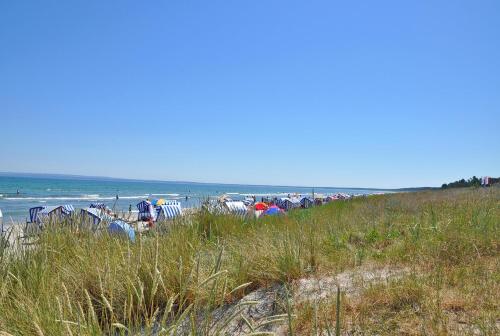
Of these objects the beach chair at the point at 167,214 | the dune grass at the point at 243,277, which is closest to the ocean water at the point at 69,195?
the beach chair at the point at 167,214

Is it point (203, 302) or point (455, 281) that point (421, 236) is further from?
point (203, 302)

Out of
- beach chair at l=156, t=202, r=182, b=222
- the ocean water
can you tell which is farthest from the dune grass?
the ocean water

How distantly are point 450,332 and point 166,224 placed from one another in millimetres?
3699

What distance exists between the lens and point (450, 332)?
1840 millimetres

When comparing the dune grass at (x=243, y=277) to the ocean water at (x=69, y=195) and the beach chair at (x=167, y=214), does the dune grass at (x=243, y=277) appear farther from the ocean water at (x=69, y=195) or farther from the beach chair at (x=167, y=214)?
the ocean water at (x=69, y=195)

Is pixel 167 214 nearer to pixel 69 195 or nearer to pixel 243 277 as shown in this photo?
pixel 243 277

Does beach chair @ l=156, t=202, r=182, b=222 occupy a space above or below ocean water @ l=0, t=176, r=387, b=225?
above

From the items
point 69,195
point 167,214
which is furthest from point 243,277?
point 69,195

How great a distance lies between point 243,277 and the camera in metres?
3.00

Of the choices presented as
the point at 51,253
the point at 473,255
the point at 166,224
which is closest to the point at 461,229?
the point at 473,255

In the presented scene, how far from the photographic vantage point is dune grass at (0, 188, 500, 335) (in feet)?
5.68

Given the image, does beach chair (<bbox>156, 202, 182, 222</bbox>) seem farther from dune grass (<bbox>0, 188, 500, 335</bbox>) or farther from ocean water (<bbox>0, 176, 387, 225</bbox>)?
dune grass (<bbox>0, 188, 500, 335</bbox>)

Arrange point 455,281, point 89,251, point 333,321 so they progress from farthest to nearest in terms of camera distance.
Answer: point 89,251
point 455,281
point 333,321

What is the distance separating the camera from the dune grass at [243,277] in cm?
173
